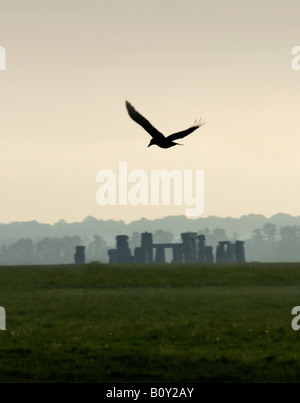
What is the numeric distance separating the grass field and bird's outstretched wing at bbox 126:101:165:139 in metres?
6.94

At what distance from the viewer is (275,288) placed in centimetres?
4769

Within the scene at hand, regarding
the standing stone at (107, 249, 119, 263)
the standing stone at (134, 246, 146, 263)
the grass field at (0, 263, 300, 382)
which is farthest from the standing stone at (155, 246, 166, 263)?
the grass field at (0, 263, 300, 382)

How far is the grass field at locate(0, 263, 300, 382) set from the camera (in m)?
26.1

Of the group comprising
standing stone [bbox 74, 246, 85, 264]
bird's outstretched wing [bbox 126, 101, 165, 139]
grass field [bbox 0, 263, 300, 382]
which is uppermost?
bird's outstretched wing [bbox 126, 101, 165, 139]

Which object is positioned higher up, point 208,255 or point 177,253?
point 177,253

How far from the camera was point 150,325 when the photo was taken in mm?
33344

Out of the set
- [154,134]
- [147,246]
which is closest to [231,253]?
[147,246]

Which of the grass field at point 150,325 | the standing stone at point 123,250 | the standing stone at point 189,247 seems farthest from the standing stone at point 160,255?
the grass field at point 150,325

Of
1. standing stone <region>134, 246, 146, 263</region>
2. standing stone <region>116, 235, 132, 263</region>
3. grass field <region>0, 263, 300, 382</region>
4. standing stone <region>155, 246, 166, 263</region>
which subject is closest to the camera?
grass field <region>0, 263, 300, 382</region>

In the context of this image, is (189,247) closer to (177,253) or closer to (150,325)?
(177,253)

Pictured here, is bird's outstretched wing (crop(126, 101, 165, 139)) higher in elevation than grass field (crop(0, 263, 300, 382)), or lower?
higher

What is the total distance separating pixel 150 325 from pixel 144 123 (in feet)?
38.4

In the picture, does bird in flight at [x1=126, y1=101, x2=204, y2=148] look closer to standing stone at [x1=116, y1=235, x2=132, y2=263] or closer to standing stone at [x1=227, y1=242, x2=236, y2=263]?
standing stone at [x1=116, y1=235, x2=132, y2=263]
